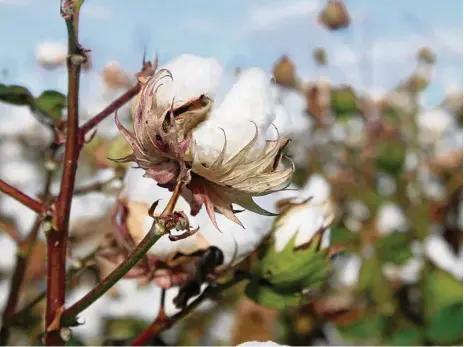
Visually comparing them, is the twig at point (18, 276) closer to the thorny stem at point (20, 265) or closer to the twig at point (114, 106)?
the thorny stem at point (20, 265)

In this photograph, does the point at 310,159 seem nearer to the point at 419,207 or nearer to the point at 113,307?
the point at 419,207

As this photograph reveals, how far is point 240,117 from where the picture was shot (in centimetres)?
40

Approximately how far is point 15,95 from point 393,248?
3.00ft

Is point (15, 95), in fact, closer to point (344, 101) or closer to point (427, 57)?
point (344, 101)

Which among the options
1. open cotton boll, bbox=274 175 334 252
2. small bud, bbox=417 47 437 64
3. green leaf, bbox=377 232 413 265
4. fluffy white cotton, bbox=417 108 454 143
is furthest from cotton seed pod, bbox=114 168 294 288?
fluffy white cotton, bbox=417 108 454 143

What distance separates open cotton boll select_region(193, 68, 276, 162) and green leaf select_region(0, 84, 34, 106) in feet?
0.68

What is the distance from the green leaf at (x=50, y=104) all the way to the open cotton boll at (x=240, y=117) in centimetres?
19

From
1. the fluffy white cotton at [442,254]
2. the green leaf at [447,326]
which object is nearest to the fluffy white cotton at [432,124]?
the fluffy white cotton at [442,254]

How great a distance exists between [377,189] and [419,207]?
24 cm

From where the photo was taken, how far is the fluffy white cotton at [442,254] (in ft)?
5.31

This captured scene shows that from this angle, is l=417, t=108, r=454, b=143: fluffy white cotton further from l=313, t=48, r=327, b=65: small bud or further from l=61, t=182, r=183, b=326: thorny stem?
l=61, t=182, r=183, b=326: thorny stem

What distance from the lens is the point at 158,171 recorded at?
15.3 inches

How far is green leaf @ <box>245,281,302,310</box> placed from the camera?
59 cm

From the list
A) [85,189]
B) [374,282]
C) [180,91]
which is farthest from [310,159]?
[180,91]
